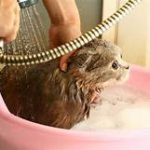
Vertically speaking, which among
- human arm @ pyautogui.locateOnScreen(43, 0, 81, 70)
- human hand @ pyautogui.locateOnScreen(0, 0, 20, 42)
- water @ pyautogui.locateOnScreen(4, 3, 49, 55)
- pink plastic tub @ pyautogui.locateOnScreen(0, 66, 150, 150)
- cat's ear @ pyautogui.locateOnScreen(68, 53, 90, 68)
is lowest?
pink plastic tub @ pyautogui.locateOnScreen(0, 66, 150, 150)

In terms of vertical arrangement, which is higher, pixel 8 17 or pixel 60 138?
pixel 8 17

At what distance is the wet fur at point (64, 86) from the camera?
634mm

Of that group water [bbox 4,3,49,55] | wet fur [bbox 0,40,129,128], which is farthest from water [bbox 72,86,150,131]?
water [bbox 4,3,49,55]

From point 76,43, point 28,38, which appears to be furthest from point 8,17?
point 28,38

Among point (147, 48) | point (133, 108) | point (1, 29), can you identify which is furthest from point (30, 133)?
point (147, 48)

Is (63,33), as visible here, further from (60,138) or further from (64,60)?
(60,138)

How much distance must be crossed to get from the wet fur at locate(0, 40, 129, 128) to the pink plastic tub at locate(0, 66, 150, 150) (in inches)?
2.2

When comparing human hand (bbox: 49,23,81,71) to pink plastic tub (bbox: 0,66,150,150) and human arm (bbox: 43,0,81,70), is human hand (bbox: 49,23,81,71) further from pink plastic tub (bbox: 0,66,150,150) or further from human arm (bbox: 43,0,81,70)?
pink plastic tub (bbox: 0,66,150,150)

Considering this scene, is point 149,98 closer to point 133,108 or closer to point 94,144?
point 133,108

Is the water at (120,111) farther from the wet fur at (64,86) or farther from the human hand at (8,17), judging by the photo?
the human hand at (8,17)

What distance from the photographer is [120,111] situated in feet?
2.53

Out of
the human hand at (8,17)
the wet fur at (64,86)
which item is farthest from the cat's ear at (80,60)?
the human hand at (8,17)

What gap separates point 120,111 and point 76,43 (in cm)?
23

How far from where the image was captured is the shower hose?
57cm
